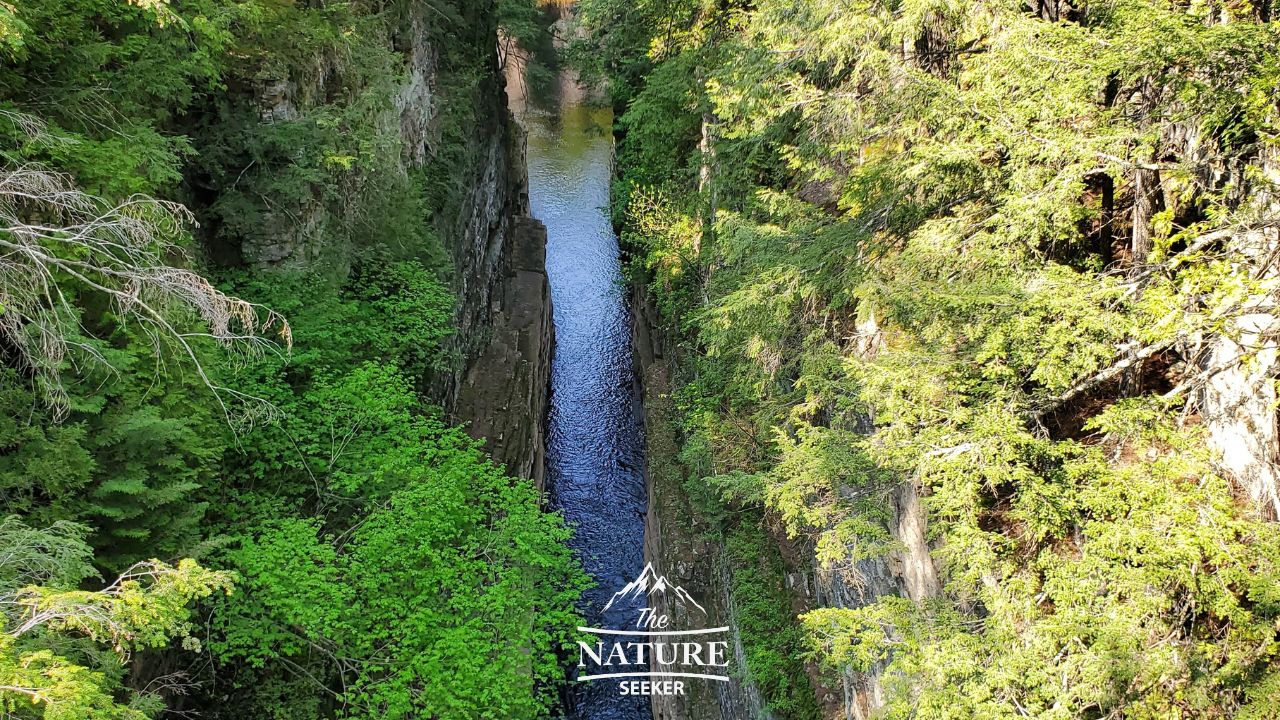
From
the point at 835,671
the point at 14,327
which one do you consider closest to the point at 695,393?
the point at 835,671

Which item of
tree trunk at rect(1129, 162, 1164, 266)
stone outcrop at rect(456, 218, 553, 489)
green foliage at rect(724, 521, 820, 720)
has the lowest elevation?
green foliage at rect(724, 521, 820, 720)

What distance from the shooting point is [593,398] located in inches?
915

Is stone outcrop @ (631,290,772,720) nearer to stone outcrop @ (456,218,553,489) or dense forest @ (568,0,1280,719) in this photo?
dense forest @ (568,0,1280,719)

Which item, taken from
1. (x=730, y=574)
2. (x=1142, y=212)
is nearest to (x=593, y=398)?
(x=730, y=574)

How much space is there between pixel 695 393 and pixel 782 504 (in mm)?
7382

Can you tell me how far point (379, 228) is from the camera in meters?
13.5

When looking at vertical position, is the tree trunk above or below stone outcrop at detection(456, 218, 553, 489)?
below

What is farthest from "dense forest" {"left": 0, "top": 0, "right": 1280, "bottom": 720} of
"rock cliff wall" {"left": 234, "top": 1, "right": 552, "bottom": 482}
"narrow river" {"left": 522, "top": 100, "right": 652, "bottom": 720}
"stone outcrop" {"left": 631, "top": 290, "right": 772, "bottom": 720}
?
"narrow river" {"left": 522, "top": 100, "right": 652, "bottom": 720}

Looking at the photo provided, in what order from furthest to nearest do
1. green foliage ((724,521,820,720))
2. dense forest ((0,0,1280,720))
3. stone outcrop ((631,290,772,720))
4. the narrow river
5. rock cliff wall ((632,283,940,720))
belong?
the narrow river
stone outcrop ((631,290,772,720))
green foliage ((724,521,820,720))
rock cliff wall ((632,283,940,720))
dense forest ((0,0,1280,720))

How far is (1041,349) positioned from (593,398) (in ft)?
60.2

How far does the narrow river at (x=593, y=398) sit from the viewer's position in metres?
16.7

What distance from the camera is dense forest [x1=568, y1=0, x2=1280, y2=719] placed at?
4629 millimetres

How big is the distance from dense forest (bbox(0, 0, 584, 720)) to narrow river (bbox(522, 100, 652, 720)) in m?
3.31

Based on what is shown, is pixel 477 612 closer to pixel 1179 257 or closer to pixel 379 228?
pixel 379 228
